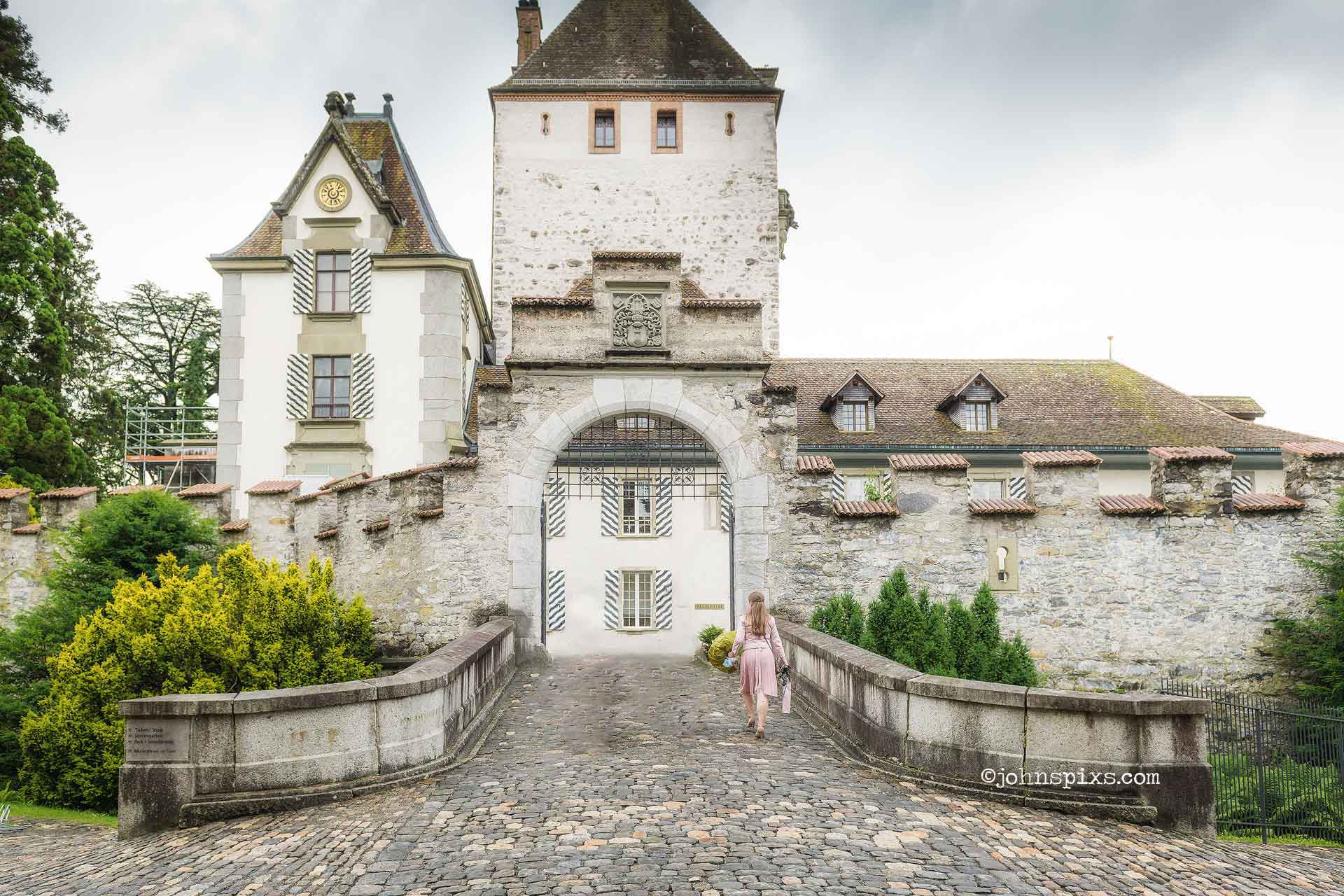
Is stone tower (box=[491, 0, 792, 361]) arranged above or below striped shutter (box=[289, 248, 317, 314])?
above

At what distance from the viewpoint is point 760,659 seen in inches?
→ 352

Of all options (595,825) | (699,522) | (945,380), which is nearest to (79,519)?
(595,825)

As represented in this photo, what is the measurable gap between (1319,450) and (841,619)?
23.5 feet

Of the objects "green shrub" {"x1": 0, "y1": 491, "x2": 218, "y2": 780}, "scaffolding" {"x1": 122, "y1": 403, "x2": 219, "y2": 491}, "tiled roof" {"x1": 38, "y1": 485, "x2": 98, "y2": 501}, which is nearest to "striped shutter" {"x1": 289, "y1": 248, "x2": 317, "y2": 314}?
"scaffolding" {"x1": 122, "y1": 403, "x2": 219, "y2": 491}

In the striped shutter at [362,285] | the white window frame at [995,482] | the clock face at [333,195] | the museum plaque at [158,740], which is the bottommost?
the museum plaque at [158,740]

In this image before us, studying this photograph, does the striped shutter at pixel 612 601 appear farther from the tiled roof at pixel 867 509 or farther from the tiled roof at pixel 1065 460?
the tiled roof at pixel 1065 460

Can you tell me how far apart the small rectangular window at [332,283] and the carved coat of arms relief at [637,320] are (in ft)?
29.5

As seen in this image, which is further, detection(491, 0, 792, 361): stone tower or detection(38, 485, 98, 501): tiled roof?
detection(491, 0, 792, 361): stone tower

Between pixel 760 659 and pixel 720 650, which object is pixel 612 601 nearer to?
pixel 720 650

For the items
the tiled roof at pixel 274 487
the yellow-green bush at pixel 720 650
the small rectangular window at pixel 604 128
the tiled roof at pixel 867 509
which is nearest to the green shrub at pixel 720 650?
the yellow-green bush at pixel 720 650

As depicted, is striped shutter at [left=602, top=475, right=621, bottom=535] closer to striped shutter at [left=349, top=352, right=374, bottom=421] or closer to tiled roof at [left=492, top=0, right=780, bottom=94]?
striped shutter at [left=349, top=352, right=374, bottom=421]

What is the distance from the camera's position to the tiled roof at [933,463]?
535 inches

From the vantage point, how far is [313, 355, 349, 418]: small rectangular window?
65.8ft

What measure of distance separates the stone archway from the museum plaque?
6.87m
